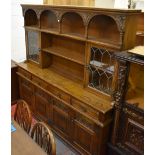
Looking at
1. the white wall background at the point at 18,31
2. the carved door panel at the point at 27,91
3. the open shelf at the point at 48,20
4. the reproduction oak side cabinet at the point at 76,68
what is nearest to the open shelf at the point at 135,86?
the reproduction oak side cabinet at the point at 76,68

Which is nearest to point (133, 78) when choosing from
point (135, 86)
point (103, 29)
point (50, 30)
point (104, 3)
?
point (135, 86)

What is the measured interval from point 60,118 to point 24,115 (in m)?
0.76

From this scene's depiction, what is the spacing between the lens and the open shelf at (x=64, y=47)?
251 centimetres

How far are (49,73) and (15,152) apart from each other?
156 cm

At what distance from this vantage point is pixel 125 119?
1883 millimetres

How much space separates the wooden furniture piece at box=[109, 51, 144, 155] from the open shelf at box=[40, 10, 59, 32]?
1.33m

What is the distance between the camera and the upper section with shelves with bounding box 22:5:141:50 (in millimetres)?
1763

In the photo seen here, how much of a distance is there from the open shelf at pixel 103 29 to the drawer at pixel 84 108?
727 mm

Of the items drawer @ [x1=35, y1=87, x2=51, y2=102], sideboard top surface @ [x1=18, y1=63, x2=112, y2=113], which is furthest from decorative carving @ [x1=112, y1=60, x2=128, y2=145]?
drawer @ [x1=35, y1=87, x2=51, y2=102]

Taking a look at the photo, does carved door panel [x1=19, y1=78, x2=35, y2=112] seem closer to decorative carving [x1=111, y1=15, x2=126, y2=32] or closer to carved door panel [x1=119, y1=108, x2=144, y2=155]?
carved door panel [x1=119, y1=108, x2=144, y2=155]

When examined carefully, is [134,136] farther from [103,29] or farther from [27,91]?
[27,91]
